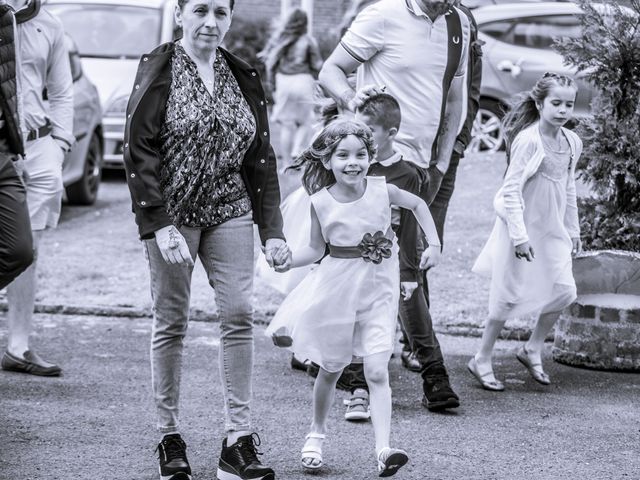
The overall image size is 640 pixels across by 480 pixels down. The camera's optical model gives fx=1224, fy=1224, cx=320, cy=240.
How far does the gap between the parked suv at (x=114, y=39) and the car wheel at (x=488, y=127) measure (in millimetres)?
3887

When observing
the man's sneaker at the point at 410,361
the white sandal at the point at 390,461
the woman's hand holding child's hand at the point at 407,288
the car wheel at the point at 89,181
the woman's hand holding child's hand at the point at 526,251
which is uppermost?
the woman's hand holding child's hand at the point at 526,251

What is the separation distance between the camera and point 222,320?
4789 mm

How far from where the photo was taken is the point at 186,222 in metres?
4.75

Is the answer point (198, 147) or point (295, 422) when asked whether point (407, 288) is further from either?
point (198, 147)

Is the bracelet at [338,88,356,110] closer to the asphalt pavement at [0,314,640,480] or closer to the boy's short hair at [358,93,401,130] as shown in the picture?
the boy's short hair at [358,93,401,130]

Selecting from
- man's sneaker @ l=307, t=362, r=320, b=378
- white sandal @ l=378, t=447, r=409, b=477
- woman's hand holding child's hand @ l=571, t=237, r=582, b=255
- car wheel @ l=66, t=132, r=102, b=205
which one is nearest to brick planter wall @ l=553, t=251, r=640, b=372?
woman's hand holding child's hand @ l=571, t=237, r=582, b=255

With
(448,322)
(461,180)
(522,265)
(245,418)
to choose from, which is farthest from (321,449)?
(461,180)

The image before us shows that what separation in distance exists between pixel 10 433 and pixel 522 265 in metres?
2.81

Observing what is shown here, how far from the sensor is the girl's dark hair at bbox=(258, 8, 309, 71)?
14.0 meters

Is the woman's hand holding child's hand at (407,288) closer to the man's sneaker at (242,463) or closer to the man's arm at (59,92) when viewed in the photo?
the man's sneaker at (242,463)

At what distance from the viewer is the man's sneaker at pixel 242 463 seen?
4723 millimetres

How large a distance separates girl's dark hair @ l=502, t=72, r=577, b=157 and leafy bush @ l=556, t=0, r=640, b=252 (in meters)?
0.62

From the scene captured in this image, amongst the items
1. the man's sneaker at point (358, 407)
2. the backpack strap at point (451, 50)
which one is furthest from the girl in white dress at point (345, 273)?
the backpack strap at point (451, 50)

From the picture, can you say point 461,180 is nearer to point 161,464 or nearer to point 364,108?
point 364,108
